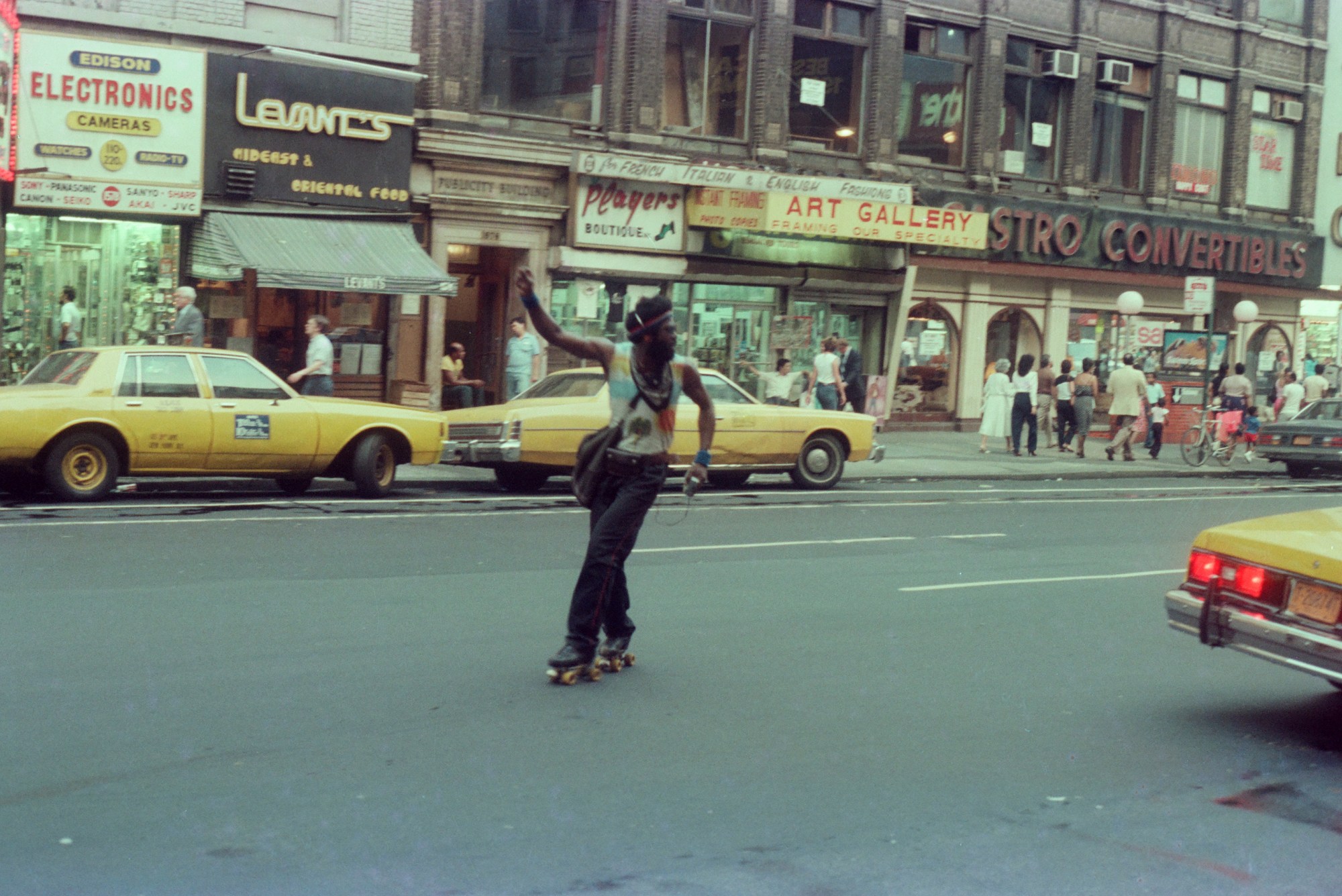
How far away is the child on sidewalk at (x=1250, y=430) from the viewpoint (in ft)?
90.4

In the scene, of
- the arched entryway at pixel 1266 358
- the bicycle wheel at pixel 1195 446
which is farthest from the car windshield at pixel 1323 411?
the arched entryway at pixel 1266 358

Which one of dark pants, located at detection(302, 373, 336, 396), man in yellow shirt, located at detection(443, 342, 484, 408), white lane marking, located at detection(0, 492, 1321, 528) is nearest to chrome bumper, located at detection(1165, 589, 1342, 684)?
white lane marking, located at detection(0, 492, 1321, 528)

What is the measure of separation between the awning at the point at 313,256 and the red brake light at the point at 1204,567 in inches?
591

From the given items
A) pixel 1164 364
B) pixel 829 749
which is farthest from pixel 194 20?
pixel 1164 364

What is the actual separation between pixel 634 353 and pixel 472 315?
17.5 metres

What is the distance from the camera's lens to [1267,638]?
6.29 m

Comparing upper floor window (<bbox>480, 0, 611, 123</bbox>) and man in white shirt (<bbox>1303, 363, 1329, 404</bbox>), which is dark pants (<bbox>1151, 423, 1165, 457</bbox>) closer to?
man in white shirt (<bbox>1303, 363, 1329, 404</bbox>)

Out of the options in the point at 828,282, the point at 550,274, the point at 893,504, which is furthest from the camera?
the point at 828,282

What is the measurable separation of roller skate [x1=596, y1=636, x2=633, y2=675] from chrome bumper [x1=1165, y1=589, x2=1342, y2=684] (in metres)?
2.50

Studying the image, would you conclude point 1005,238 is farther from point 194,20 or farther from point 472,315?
point 194,20

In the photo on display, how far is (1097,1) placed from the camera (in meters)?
31.2

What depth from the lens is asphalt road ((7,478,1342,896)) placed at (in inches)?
184

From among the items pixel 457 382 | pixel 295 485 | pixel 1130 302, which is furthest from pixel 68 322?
pixel 1130 302

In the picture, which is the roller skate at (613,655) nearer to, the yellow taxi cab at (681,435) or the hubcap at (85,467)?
the yellow taxi cab at (681,435)
